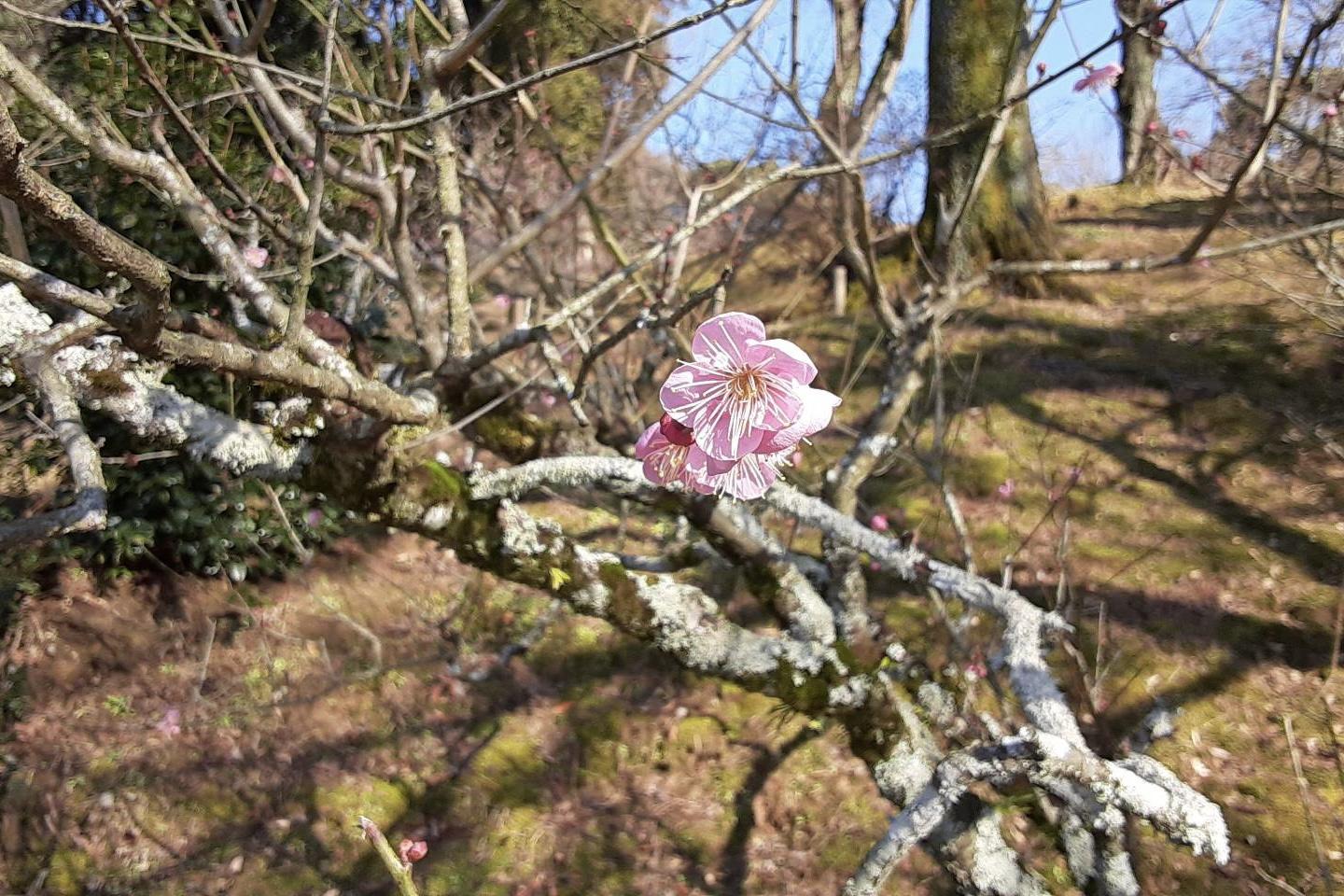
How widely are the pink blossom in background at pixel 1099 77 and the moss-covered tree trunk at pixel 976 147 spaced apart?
2040 millimetres

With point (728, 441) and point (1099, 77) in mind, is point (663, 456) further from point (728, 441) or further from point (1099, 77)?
point (1099, 77)

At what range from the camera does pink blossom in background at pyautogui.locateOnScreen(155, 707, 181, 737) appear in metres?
3.59

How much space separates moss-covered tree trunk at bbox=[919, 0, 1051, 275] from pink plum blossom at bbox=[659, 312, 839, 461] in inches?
176

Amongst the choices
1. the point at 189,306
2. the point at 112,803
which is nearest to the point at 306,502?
the point at 189,306

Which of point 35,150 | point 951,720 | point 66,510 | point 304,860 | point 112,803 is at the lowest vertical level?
point 304,860

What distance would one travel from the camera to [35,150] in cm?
237

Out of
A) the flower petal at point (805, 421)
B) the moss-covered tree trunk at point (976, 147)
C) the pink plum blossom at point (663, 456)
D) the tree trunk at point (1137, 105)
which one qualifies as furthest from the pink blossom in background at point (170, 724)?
the tree trunk at point (1137, 105)

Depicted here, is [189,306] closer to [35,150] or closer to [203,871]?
[35,150]

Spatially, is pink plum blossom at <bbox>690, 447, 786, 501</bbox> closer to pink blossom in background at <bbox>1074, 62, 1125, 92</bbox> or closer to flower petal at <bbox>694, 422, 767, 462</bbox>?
flower petal at <bbox>694, 422, 767, 462</bbox>

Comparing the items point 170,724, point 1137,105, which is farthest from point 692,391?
point 1137,105

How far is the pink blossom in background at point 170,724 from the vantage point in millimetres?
3592

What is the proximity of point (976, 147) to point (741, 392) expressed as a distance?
185 inches

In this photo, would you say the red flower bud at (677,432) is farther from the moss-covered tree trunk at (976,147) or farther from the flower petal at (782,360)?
the moss-covered tree trunk at (976,147)

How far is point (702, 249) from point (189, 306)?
188 inches
